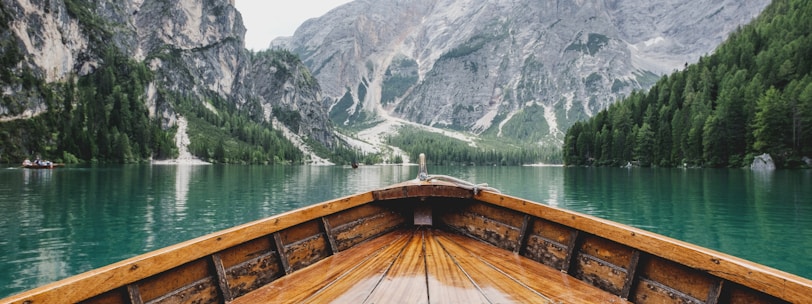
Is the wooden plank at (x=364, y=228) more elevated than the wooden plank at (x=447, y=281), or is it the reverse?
the wooden plank at (x=364, y=228)

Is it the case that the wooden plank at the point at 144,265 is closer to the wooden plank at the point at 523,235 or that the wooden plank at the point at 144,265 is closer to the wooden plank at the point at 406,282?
the wooden plank at the point at 406,282

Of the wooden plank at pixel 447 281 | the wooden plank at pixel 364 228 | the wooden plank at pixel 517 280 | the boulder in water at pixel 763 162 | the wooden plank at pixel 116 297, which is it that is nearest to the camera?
the wooden plank at pixel 116 297

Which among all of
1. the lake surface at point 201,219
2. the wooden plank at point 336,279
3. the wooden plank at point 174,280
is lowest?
the lake surface at point 201,219

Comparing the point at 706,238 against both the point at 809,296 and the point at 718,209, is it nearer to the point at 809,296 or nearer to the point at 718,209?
the point at 718,209

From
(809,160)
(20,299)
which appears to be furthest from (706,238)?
(809,160)

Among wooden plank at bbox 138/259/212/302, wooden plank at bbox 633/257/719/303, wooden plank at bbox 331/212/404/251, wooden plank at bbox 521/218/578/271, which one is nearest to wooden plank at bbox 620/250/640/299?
wooden plank at bbox 633/257/719/303

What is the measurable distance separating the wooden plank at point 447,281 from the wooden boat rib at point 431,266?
0.02 meters

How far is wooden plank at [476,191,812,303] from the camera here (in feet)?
12.6

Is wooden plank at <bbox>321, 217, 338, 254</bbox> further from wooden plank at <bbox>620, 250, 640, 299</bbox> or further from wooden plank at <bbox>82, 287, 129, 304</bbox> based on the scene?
wooden plank at <bbox>620, 250, 640, 299</bbox>

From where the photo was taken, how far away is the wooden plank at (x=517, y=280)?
18.7ft

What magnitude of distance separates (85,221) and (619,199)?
41.5 meters

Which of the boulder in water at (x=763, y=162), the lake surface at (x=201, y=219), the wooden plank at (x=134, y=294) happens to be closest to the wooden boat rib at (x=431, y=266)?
the wooden plank at (x=134, y=294)

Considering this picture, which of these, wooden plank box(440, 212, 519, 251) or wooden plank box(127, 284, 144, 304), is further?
wooden plank box(440, 212, 519, 251)

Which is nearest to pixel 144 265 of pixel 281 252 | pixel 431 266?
pixel 281 252
